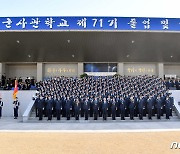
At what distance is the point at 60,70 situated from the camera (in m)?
24.7

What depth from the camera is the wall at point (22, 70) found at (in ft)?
82.5

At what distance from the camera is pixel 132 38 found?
17391 millimetres

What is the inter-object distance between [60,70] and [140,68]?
9.19m

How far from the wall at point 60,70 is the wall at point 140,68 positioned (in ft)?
19.5

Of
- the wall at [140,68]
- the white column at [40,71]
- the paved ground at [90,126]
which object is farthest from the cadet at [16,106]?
the wall at [140,68]

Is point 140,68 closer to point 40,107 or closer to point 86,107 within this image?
point 86,107

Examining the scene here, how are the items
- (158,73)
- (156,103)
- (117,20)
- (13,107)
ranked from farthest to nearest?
(158,73), (117,20), (13,107), (156,103)

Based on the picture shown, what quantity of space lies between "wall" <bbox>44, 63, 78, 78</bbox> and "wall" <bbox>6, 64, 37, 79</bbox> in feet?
5.22
